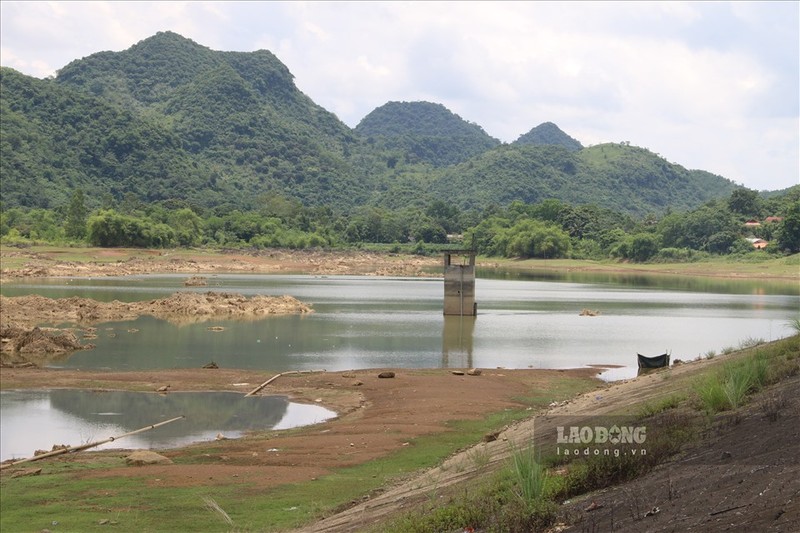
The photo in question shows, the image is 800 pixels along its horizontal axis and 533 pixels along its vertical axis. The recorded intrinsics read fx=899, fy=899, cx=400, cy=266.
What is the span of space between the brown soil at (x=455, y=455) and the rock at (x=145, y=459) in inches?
23.9

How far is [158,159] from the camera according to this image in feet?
628

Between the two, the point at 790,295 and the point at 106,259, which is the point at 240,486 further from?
the point at 106,259

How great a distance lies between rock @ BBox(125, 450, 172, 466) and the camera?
57.2 feet

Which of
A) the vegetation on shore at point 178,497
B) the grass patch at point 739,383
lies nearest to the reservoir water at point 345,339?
the vegetation on shore at point 178,497

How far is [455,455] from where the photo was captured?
58.1ft

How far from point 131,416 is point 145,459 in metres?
6.87

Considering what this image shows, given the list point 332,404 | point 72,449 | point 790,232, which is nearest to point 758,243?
point 790,232

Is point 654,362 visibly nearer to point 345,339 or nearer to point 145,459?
point 345,339

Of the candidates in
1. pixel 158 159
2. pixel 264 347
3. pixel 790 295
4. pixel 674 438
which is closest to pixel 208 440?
pixel 674 438

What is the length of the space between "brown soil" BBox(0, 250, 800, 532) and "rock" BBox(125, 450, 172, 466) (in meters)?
0.61

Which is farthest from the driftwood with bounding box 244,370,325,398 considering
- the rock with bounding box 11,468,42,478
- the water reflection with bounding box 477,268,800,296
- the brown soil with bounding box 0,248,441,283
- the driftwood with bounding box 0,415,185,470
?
the water reflection with bounding box 477,268,800,296

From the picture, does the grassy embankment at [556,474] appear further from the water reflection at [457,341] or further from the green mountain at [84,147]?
the green mountain at [84,147]

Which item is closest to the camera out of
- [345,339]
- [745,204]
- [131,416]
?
[131,416]

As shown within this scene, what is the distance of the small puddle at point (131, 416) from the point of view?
21.1m
